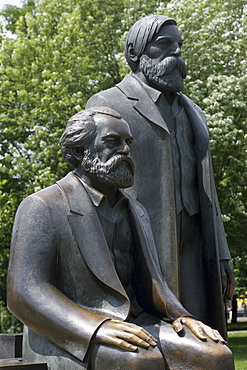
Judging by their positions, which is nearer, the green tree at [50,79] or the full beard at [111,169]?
the full beard at [111,169]

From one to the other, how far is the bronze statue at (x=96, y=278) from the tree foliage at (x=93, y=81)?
12.4 metres

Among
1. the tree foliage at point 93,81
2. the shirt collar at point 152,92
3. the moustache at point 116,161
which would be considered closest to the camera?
the moustache at point 116,161

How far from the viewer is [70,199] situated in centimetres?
429

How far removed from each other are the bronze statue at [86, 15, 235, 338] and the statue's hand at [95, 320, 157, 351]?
167cm

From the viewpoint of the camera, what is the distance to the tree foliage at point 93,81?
17.8 m

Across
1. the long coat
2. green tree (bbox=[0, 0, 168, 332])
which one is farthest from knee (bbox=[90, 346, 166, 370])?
green tree (bbox=[0, 0, 168, 332])

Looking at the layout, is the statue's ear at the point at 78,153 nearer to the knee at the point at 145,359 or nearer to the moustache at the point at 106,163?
Answer: the moustache at the point at 106,163

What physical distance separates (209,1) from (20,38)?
5278 mm

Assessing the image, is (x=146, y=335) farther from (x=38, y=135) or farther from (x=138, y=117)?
(x=38, y=135)

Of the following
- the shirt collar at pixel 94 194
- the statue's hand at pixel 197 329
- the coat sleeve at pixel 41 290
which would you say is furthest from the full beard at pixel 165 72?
the statue's hand at pixel 197 329

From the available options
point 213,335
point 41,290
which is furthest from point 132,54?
point 213,335

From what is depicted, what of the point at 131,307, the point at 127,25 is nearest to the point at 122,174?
the point at 131,307

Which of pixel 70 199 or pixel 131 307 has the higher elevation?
pixel 70 199

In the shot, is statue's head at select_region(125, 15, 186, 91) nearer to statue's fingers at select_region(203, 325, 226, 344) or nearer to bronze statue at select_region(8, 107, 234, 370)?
bronze statue at select_region(8, 107, 234, 370)
